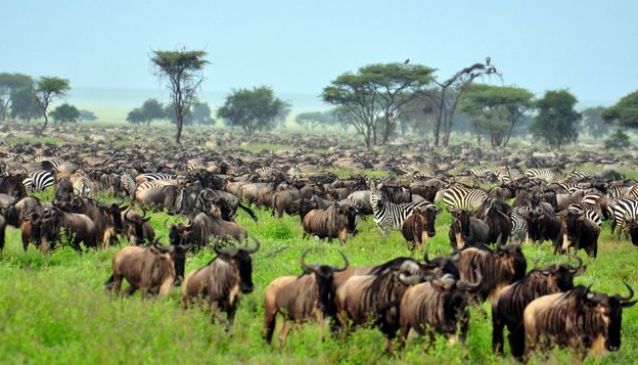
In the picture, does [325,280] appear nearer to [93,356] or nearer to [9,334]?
[93,356]

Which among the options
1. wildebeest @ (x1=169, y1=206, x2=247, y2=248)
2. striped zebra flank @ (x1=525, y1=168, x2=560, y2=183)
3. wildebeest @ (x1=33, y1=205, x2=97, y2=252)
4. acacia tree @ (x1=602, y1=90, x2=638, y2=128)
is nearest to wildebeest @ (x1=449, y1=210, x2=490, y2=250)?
wildebeest @ (x1=169, y1=206, x2=247, y2=248)

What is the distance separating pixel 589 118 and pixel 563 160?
90407mm

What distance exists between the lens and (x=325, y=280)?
9141mm

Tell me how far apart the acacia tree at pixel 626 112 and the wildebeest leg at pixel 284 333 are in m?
47.8

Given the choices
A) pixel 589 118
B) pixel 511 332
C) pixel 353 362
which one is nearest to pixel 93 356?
pixel 353 362

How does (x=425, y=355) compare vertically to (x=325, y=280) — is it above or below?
below

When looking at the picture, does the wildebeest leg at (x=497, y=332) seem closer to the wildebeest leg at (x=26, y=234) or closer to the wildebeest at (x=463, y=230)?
the wildebeest at (x=463, y=230)

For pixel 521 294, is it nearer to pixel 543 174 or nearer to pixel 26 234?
pixel 26 234

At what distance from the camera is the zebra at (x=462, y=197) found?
23031mm

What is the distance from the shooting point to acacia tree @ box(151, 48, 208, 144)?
61.1 metres

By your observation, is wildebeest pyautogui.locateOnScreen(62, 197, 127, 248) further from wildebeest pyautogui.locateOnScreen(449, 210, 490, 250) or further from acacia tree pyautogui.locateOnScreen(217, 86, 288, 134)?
acacia tree pyautogui.locateOnScreen(217, 86, 288, 134)

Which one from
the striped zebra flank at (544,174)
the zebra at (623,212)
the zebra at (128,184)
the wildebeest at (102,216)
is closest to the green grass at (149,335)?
the wildebeest at (102,216)

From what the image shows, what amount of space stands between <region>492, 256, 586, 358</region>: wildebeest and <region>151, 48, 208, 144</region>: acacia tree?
173ft

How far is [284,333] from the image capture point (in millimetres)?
9312
